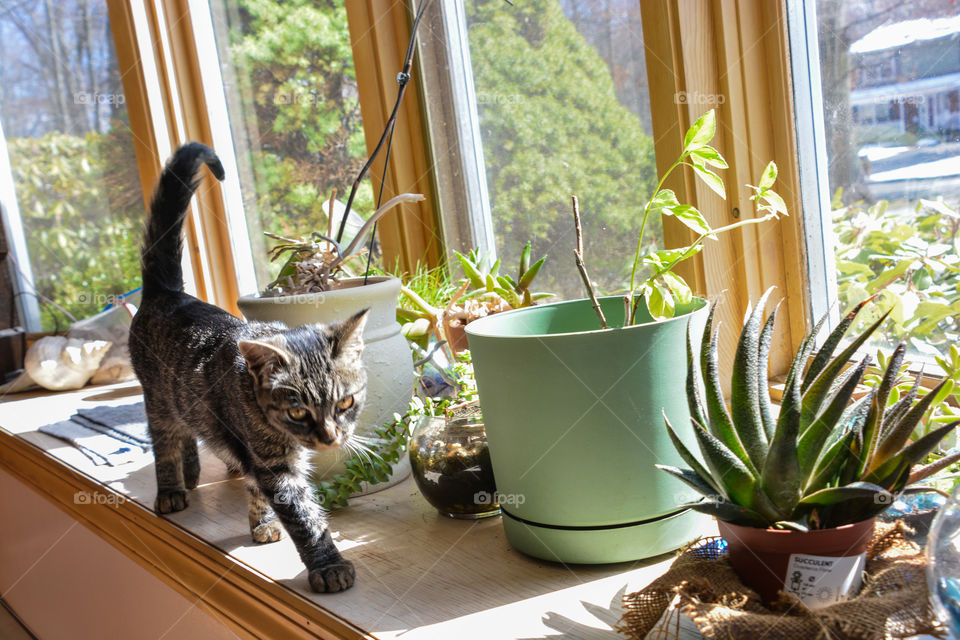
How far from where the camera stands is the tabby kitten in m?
0.79

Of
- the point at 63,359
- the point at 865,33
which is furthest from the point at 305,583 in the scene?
the point at 63,359

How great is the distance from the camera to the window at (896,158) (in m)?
0.75

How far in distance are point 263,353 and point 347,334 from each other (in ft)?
0.31

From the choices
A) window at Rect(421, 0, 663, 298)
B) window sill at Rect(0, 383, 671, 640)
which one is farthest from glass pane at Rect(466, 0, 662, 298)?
window sill at Rect(0, 383, 671, 640)

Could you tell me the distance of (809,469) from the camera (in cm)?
49

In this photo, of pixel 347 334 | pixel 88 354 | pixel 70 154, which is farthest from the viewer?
pixel 70 154

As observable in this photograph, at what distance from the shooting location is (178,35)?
1.88m

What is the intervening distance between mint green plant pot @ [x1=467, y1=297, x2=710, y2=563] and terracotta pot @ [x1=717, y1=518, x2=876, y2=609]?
144mm

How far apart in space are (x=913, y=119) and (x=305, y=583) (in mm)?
774

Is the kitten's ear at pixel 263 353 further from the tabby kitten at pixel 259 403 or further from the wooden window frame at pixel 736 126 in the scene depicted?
the wooden window frame at pixel 736 126

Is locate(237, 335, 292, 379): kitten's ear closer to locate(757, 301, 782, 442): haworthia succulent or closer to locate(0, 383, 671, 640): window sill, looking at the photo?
locate(0, 383, 671, 640): window sill

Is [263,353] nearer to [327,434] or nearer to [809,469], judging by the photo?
[327,434]

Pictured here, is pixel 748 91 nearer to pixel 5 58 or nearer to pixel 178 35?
pixel 178 35

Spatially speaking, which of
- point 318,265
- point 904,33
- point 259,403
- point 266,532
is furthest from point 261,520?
point 904,33
